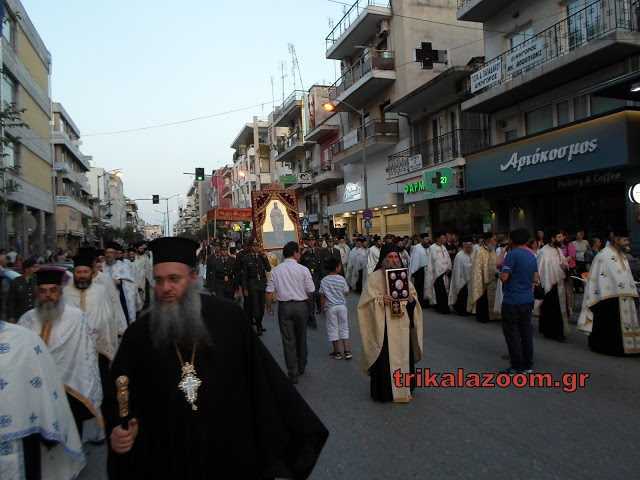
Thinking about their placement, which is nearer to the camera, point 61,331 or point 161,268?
point 161,268

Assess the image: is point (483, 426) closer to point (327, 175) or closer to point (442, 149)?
point (442, 149)

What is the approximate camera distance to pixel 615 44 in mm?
13031

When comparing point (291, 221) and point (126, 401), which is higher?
point (291, 221)

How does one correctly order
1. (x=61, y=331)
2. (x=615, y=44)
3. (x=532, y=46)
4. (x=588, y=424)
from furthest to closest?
(x=532, y=46) → (x=615, y=44) → (x=588, y=424) → (x=61, y=331)

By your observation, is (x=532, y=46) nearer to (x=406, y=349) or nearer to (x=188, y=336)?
(x=406, y=349)

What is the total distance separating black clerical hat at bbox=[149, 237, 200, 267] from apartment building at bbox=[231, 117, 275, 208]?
5452 cm

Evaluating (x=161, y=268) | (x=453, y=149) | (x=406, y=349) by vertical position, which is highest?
(x=453, y=149)

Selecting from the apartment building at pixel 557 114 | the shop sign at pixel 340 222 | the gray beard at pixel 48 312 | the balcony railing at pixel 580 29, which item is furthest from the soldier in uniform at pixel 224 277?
the shop sign at pixel 340 222

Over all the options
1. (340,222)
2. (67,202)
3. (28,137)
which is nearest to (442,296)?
(340,222)

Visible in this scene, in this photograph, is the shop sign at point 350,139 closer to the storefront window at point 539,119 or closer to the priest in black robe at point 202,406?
the storefront window at point 539,119

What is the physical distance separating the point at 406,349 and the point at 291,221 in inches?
371

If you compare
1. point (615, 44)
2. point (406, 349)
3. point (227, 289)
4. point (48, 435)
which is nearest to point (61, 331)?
point (48, 435)

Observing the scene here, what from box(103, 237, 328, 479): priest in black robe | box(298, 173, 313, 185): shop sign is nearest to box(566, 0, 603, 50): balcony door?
box(103, 237, 328, 479): priest in black robe

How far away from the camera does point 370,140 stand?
1097 inches
